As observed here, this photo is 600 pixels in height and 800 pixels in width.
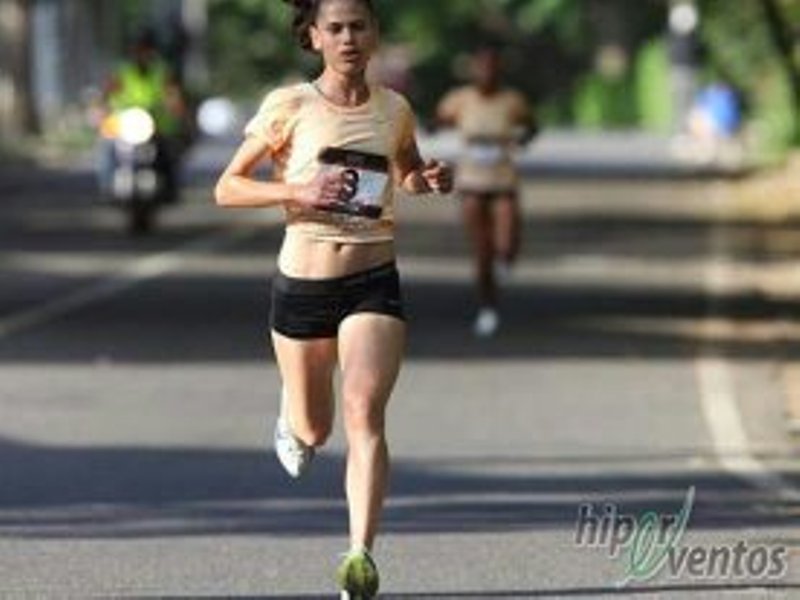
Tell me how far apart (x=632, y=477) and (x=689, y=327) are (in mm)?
8437

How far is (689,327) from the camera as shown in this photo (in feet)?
70.8

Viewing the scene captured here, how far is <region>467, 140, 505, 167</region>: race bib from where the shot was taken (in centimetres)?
2038

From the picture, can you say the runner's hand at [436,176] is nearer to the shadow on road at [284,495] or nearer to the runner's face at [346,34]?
the runner's face at [346,34]

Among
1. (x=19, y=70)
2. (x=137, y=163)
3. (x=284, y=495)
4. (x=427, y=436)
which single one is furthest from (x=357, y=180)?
(x=19, y=70)

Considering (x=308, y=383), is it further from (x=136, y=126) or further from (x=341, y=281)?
(x=136, y=126)

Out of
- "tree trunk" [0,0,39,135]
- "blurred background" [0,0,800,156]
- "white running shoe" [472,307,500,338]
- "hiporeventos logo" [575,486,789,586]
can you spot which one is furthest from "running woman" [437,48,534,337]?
"tree trunk" [0,0,39,135]

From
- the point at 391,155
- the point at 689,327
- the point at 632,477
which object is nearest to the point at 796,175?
the point at 689,327

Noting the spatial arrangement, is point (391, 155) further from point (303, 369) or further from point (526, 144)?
point (526, 144)

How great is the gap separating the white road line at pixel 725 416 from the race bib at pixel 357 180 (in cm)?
345

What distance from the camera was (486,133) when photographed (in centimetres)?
2028

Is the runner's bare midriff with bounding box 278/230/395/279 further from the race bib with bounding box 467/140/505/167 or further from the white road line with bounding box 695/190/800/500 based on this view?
the race bib with bounding box 467/140/505/167

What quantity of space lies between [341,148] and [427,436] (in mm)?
5430

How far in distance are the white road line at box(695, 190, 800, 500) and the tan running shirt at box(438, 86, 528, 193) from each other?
1.85 meters

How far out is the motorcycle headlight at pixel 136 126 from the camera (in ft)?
100
